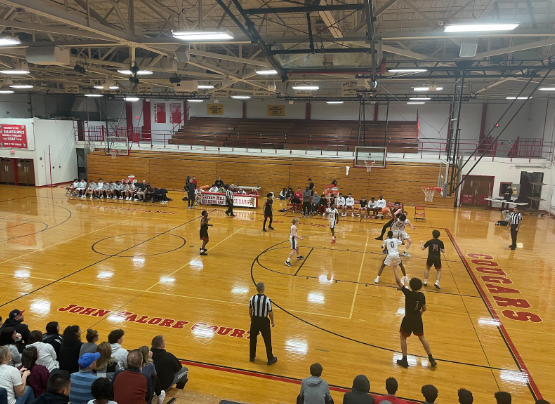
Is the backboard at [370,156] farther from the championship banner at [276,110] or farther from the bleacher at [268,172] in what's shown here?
the championship banner at [276,110]

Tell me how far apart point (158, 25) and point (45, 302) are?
14.3 m

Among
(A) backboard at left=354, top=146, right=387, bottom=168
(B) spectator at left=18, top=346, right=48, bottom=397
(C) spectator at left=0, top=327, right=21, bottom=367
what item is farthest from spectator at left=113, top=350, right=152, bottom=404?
(A) backboard at left=354, top=146, right=387, bottom=168

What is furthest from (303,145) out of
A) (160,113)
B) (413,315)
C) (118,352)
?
(118,352)

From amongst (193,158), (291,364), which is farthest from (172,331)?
(193,158)

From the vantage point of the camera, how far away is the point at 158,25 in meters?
18.4

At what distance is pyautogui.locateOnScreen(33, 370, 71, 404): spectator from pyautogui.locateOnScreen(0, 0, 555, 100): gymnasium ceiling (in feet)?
24.2

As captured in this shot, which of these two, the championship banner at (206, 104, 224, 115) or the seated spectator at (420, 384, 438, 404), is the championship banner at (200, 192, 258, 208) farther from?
the seated spectator at (420, 384, 438, 404)

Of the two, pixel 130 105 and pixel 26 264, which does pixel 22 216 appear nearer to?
pixel 26 264

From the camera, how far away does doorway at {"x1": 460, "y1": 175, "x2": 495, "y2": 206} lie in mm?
23406

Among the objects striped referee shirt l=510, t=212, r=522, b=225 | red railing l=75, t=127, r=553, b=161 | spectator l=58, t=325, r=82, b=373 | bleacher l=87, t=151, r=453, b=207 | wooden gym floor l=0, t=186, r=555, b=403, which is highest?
red railing l=75, t=127, r=553, b=161

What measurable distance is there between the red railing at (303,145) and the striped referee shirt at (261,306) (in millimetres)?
20032

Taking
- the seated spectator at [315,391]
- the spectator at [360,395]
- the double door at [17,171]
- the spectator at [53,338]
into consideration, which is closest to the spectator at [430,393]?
the spectator at [360,395]

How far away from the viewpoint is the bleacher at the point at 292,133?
28203 mm

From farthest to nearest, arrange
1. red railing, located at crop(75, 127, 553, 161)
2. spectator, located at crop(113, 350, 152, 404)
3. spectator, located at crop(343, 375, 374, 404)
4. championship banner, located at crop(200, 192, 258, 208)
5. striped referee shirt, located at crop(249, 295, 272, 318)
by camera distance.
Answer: red railing, located at crop(75, 127, 553, 161)
championship banner, located at crop(200, 192, 258, 208)
striped referee shirt, located at crop(249, 295, 272, 318)
spectator, located at crop(113, 350, 152, 404)
spectator, located at crop(343, 375, 374, 404)
